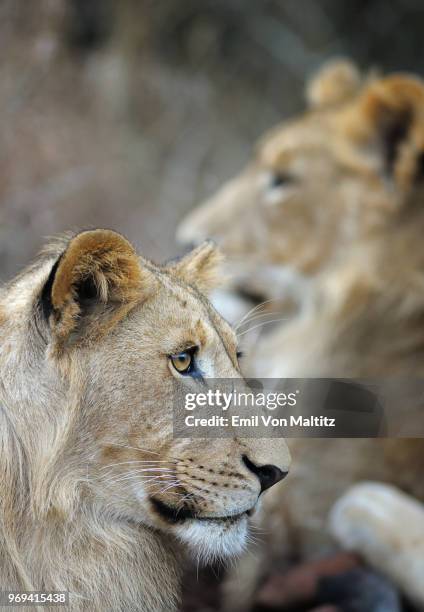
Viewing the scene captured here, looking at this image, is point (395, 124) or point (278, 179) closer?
point (395, 124)

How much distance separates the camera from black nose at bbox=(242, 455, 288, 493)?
1.57m

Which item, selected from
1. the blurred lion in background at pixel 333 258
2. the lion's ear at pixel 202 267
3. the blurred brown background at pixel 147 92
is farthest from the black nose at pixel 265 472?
the blurred brown background at pixel 147 92

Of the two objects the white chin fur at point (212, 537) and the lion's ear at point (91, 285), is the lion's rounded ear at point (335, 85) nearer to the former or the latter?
the lion's ear at point (91, 285)

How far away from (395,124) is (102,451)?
2.26 meters

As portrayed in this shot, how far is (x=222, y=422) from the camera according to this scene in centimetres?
161

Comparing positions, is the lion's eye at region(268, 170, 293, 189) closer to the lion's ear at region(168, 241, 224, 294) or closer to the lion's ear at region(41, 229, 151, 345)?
the lion's ear at region(168, 241, 224, 294)

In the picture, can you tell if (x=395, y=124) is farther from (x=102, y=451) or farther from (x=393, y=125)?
(x=102, y=451)

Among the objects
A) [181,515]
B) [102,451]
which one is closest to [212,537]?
[181,515]

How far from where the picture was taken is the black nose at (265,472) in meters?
1.57

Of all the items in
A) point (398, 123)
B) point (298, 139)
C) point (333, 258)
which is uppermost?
point (298, 139)

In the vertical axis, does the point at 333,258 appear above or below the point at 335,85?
below

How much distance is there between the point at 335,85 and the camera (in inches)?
165

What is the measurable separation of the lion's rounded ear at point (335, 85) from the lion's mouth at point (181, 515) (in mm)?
2859

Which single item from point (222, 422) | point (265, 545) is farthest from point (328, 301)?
point (222, 422)
